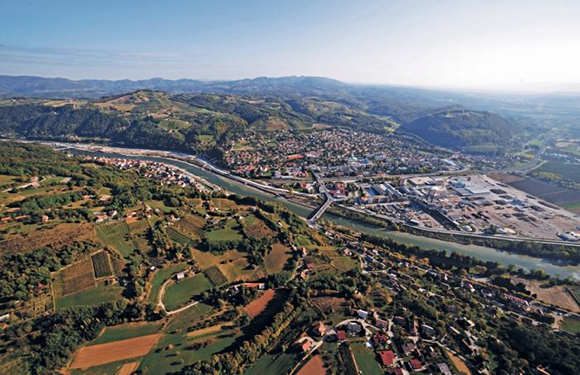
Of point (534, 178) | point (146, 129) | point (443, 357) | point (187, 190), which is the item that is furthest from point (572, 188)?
point (146, 129)

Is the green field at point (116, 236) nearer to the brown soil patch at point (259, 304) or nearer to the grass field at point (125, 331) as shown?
the grass field at point (125, 331)

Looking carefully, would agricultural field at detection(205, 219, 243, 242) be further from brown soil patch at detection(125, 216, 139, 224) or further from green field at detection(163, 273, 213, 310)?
brown soil patch at detection(125, 216, 139, 224)

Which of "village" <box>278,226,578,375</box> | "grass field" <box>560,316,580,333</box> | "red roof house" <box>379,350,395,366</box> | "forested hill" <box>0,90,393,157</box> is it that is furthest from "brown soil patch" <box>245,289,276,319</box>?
"forested hill" <box>0,90,393,157</box>

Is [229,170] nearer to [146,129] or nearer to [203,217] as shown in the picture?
Result: [203,217]

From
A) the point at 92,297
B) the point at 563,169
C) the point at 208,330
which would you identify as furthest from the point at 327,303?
the point at 563,169

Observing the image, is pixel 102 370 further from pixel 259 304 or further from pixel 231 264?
pixel 231 264

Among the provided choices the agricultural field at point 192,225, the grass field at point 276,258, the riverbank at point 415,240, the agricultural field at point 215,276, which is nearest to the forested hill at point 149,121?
the riverbank at point 415,240
